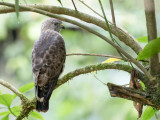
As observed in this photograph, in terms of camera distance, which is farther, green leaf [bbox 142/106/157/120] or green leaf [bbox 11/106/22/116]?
green leaf [bbox 11/106/22/116]

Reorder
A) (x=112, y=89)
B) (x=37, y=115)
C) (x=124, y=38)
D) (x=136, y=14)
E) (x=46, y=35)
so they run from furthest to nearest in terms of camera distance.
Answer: (x=136, y=14) < (x=46, y=35) < (x=37, y=115) < (x=124, y=38) < (x=112, y=89)

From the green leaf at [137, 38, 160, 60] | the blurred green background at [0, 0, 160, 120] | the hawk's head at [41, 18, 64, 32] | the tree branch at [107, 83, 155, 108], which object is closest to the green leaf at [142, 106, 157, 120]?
the tree branch at [107, 83, 155, 108]

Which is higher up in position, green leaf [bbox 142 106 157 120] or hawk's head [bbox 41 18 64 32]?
hawk's head [bbox 41 18 64 32]

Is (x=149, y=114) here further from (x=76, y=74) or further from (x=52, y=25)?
(x=52, y=25)

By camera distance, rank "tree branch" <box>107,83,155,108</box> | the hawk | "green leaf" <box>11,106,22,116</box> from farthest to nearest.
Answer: the hawk, "green leaf" <box>11,106,22,116</box>, "tree branch" <box>107,83,155,108</box>

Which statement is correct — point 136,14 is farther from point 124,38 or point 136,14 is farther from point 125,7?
point 124,38

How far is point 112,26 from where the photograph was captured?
138 centimetres

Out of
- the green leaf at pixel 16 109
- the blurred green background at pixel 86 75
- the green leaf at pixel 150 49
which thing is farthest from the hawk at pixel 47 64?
the green leaf at pixel 150 49

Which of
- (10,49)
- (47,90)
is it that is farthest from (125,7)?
(47,90)

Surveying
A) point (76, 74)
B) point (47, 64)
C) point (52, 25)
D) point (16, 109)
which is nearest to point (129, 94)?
point (76, 74)

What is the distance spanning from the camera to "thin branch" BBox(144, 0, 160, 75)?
3.52 feet

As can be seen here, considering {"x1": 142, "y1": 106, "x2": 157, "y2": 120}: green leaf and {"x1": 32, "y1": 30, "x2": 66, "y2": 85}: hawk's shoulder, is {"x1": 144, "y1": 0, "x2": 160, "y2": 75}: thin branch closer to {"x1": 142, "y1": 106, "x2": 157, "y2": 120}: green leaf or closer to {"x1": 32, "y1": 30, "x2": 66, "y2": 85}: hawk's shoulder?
{"x1": 142, "y1": 106, "x2": 157, "y2": 120}: green leaf

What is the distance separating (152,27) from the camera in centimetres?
112

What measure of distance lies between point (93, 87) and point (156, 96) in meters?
2.84
